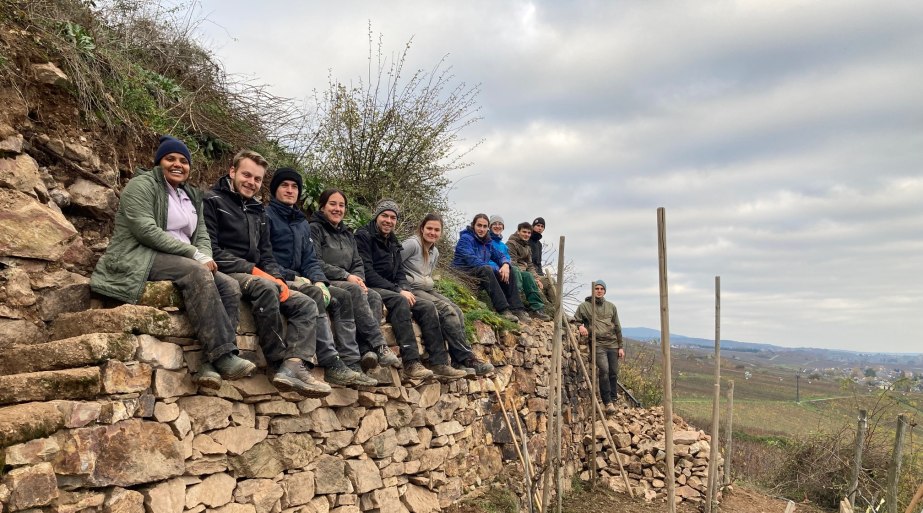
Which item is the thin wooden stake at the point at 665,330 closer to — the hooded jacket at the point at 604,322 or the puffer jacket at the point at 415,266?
the puffer jacket at the point at 415,266

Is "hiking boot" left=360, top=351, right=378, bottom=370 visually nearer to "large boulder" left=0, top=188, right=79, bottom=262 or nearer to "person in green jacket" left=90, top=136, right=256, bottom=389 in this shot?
"person in green jacket" left=90, top=136, right=256, bottom=389

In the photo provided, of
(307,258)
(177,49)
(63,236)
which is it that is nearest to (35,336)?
(63,236)

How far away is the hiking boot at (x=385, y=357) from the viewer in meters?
5.48

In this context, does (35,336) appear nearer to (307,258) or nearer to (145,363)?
(145,363)

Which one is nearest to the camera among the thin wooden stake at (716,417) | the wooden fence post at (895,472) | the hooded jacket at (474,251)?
the wooden fence post at (895,472)

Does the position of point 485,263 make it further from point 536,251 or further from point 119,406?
point 119,406

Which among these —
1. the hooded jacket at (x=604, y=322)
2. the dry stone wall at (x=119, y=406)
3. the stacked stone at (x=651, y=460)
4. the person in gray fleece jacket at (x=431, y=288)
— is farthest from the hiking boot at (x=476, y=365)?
the stacked stone at (x=651, y=460)

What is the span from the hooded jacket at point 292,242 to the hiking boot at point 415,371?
4.29 feet

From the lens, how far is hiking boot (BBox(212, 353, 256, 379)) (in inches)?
153

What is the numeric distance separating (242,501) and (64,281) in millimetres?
1919

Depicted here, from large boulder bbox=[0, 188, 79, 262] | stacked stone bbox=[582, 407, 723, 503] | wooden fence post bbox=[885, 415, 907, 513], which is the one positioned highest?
large boulder bbox=[0, 188, 79, 262]

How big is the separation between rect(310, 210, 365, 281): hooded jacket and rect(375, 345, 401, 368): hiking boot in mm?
774

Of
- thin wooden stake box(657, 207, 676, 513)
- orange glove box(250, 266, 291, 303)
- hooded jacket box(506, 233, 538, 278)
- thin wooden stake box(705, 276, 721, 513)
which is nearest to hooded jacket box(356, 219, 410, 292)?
orange glove box(250, 266, 291, 303)

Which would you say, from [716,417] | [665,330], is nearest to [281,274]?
[665,330]
